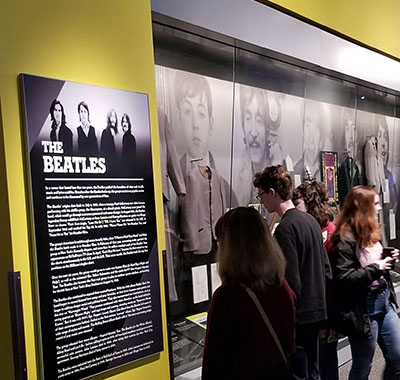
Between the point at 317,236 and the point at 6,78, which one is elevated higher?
the point at 6,78

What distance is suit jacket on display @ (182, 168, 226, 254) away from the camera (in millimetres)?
3340

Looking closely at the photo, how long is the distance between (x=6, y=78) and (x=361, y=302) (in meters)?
2.13

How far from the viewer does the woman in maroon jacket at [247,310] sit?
1799 millimetres

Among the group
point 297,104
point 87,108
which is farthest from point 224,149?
point 87,108

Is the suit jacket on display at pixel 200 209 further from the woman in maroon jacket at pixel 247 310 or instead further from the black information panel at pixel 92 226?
the woman in maroon jacket at pixel 247 310

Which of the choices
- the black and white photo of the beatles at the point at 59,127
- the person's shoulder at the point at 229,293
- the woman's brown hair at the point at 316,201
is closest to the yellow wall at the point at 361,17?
the woman's brown hair at the point at 316,201

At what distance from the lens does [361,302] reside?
2.72 metres

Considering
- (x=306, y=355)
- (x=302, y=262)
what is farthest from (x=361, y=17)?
(x=306, y=355)

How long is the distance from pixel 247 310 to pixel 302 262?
816 millimetres

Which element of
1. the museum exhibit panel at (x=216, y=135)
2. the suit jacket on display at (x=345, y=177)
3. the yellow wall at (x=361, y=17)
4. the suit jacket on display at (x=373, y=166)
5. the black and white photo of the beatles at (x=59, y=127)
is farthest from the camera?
the suit jacket on display at (x=373, y=166)

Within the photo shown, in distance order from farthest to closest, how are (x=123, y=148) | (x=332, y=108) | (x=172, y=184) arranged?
(x=332, y=108) < (x=172, y=184) < (x=123, y=148)

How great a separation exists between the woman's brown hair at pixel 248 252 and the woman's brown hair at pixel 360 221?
3.12 feet

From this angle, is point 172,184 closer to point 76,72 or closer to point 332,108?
point 76,72

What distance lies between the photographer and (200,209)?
11.2 feet
